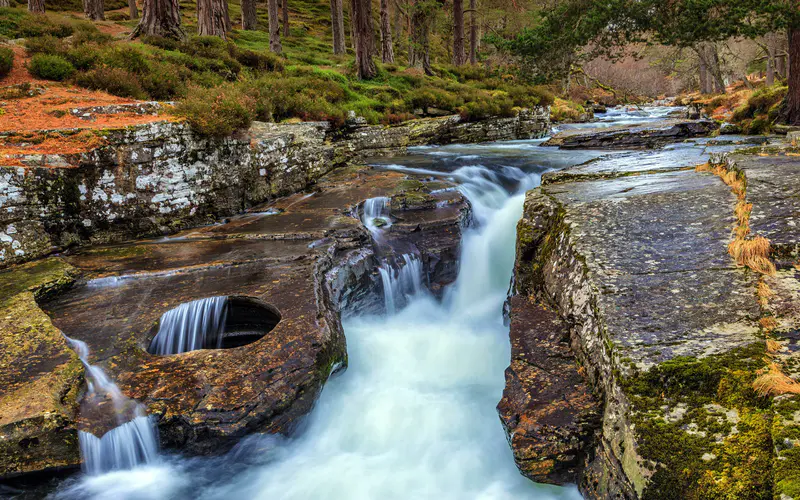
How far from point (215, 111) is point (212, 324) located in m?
5.19

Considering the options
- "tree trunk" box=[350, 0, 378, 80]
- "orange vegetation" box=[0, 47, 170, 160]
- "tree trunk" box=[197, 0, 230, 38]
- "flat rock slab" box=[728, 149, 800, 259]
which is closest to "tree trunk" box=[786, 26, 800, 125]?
"flat rock slab" box=[728, 149, 800, 259]

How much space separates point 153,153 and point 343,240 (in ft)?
12.9

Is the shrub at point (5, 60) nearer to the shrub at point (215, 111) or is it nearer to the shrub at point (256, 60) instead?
the shrub at point (215, 111)

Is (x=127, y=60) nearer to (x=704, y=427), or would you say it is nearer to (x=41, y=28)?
(x=41, y=28)

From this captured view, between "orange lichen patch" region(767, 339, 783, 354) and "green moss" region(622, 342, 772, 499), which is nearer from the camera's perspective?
"green moss" region(622, 342, 772, 499)

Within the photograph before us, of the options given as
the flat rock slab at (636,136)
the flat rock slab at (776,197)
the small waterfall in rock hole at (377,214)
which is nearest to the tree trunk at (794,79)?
the flat rock slab at (636,136)

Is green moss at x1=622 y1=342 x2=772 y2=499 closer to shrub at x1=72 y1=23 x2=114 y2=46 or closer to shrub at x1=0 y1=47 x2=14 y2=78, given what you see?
shrub at x1=0 y1=47 x2=14 y2=78

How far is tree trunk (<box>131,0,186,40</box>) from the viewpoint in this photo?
14977 mm

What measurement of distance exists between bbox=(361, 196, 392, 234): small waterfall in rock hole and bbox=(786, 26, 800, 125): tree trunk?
43.4 ft

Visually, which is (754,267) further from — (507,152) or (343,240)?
(507,152)

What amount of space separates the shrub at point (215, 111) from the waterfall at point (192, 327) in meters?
4.50

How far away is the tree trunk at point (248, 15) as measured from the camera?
27188 mm

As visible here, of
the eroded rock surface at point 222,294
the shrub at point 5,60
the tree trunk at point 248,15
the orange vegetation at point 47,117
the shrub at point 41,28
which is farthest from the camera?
the tree trunk at point 248,15

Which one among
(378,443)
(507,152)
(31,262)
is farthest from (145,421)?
(507,152)
